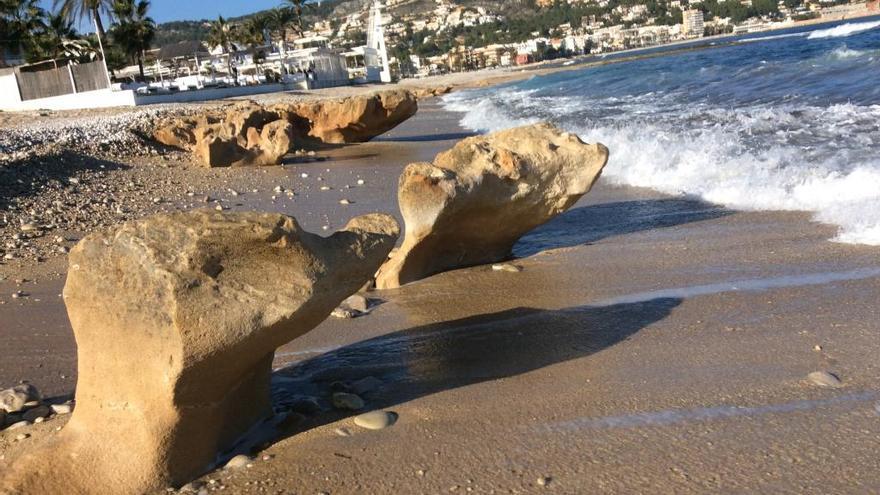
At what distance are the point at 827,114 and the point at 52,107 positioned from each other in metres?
28.1

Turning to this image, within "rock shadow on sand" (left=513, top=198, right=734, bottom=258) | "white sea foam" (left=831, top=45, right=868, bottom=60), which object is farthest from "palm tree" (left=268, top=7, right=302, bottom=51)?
"rock shadow on sand" (left=513, top=198, right=734, bottom=258)

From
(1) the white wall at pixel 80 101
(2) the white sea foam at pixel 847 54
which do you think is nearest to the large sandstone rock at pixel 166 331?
(2) the white sea foam at pixel 847 54

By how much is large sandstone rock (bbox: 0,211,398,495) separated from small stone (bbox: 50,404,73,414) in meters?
0.64

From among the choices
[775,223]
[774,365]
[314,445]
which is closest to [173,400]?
[314,445]

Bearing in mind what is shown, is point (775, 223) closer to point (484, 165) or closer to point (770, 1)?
point (484, 165)

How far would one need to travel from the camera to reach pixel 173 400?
302cm

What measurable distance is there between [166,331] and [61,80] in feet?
110

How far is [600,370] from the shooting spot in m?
3.85

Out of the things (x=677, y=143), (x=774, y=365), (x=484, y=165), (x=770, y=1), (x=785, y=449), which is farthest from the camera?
(x=770, y=1)

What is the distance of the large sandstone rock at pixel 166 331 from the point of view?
2.97 metres

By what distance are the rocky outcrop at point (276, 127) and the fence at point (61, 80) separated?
17287mm

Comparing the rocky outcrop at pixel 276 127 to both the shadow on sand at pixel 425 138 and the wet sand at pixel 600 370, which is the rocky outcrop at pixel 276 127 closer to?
the shadow on sand at pixel 425 138

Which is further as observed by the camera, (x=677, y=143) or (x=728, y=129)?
(x=728, y=129)

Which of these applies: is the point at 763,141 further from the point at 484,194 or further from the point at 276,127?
the point at 276,127
